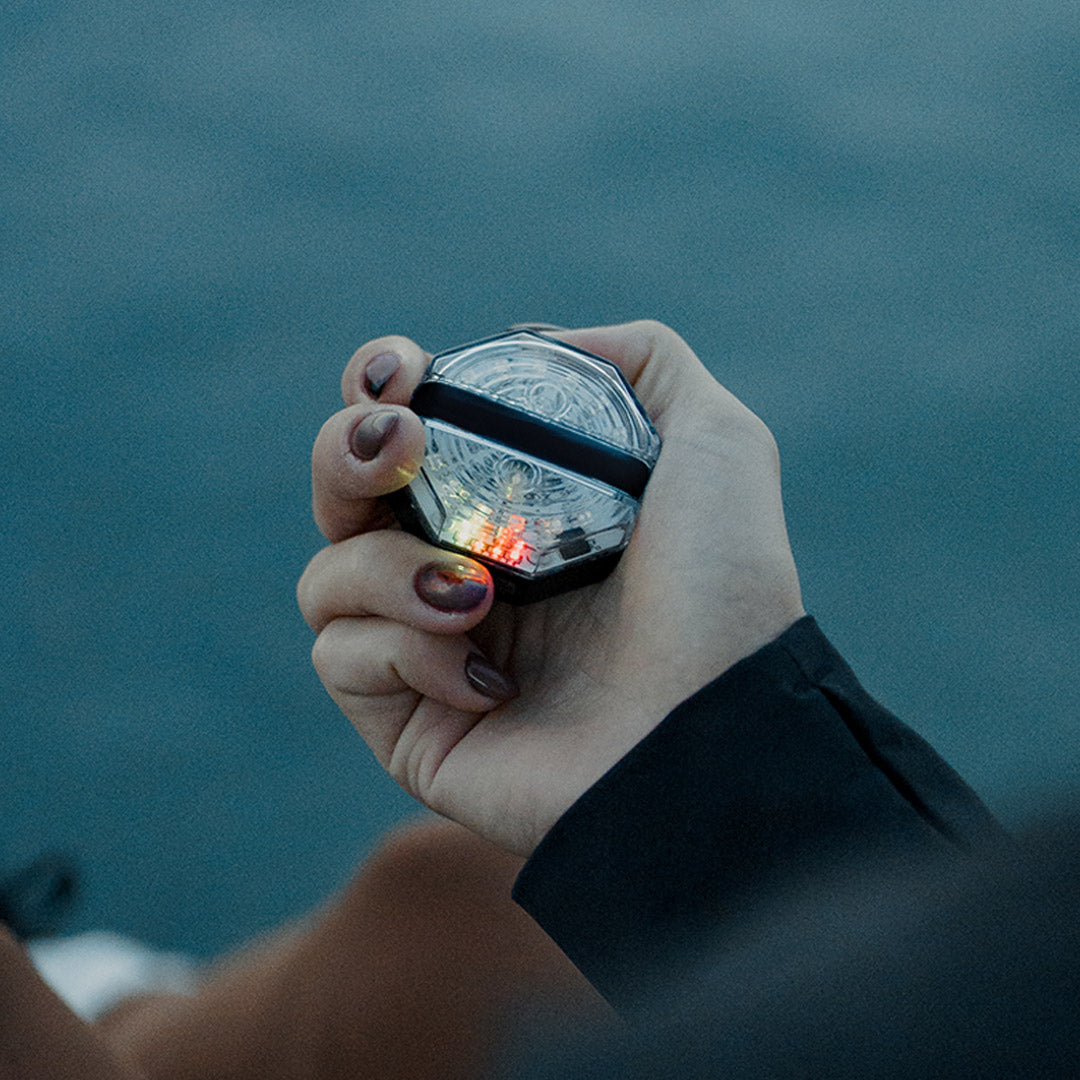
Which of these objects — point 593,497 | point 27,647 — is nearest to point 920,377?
point 593,497

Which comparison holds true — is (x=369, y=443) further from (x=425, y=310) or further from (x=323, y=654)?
(x=425, y=310)

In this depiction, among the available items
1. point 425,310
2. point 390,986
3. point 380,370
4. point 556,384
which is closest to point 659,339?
point 556,384

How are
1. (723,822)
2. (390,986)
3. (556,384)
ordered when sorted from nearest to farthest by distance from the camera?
(723,822) < (556,384) < (390,986)

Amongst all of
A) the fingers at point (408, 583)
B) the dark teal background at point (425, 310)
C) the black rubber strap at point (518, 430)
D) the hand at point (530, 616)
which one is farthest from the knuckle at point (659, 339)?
the dark teal background at point (425, 310)

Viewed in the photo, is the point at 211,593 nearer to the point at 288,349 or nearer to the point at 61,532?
→ the point at 61,532

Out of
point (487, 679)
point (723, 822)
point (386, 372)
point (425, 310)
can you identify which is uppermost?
point (425, 310)

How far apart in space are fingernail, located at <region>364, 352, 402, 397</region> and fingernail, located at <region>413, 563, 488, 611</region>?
0.15m

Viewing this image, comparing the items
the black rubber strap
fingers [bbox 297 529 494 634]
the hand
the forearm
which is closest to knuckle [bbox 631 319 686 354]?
the hand

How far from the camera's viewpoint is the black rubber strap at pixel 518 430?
0.69m

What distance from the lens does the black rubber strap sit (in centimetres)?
69

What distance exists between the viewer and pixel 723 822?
0.61 m

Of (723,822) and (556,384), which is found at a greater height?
(556,384)

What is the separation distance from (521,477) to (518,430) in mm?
33

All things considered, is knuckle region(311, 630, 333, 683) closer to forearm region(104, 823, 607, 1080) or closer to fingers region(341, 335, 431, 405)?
fingers region(341, 335, 431, 405)
